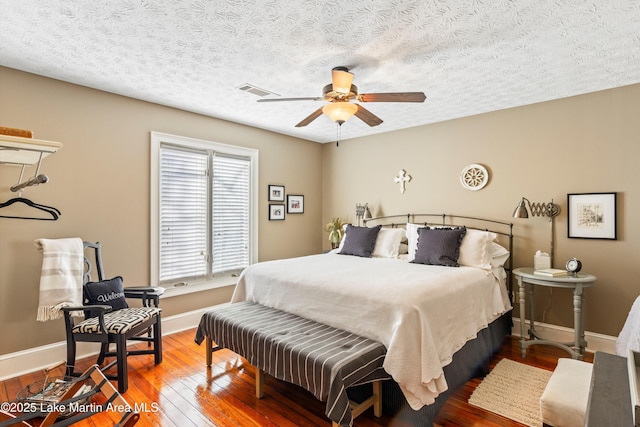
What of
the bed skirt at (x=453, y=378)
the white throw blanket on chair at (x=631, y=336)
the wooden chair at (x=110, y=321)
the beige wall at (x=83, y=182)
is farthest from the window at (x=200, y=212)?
the white throw blanket on chair at (x=631, y=336)

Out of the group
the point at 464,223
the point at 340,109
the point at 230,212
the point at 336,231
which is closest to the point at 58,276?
the point at 230,212

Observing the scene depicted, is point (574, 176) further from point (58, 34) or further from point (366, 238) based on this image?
point (58, 34)

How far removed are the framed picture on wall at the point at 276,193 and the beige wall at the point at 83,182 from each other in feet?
3.24

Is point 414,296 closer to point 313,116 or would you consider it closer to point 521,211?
point 313,116

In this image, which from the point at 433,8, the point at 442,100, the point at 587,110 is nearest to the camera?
the point at 433,8

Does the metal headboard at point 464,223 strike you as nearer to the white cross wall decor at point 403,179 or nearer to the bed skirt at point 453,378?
the white cross wall decor at point 403,179

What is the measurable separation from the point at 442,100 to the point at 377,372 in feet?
9.43

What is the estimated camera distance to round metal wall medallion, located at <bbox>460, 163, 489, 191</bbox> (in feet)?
13.2

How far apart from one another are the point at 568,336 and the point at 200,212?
4.41 metres

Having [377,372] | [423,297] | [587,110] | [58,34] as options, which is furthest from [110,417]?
[587,110]

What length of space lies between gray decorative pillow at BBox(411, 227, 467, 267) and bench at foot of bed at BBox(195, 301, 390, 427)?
4.69ft

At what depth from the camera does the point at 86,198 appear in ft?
10.6

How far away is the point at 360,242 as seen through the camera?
4.13m

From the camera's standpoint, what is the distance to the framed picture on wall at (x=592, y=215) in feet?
10.6
